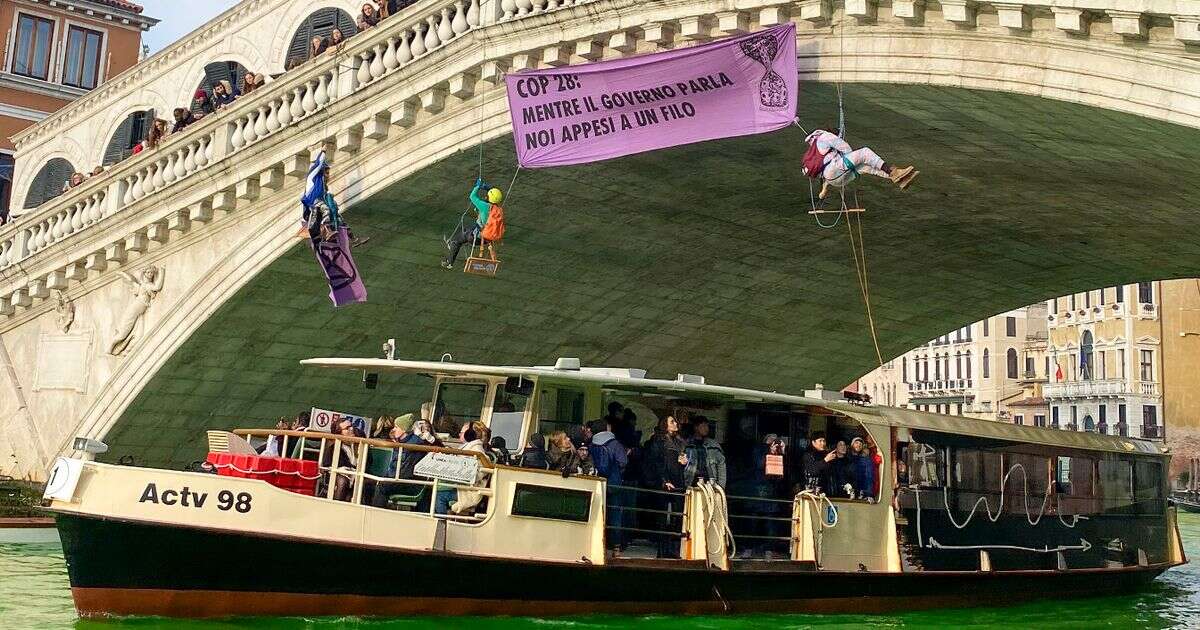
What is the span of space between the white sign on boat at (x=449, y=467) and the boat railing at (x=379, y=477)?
0.17ft

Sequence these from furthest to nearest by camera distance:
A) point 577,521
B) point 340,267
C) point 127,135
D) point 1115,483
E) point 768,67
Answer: point 127,135 < point 340,267 < point 1115,483 < point 768,67 < point 577,521

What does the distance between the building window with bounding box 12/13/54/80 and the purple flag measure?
51.5ft

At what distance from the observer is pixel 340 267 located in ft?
61.7

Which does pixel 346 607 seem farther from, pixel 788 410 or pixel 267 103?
pixel 267 103


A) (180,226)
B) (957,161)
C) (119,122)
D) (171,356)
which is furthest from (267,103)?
(957,161)

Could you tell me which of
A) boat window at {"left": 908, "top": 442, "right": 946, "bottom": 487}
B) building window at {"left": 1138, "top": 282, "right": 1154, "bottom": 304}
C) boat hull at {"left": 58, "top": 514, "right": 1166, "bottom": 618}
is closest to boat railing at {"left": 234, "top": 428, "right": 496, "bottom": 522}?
boat hull at {"left": 58, "top": 514, "right": 1166, "bottom": 618}

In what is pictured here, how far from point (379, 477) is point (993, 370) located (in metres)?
69.8

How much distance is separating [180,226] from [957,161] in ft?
38.4

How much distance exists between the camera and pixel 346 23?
22922 millimetres

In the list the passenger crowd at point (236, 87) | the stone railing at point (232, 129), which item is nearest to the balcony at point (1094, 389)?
the passenger crowd at point (236, 87)

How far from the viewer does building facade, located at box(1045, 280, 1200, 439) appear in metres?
59.4

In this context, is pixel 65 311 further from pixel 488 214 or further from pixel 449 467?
pixel 449 467

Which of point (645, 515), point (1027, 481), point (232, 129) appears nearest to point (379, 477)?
point (645, 515)

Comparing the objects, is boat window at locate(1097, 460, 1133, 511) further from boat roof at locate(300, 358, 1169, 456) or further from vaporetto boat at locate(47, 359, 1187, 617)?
boat roof at locate(300, 358, 1169, 456)
